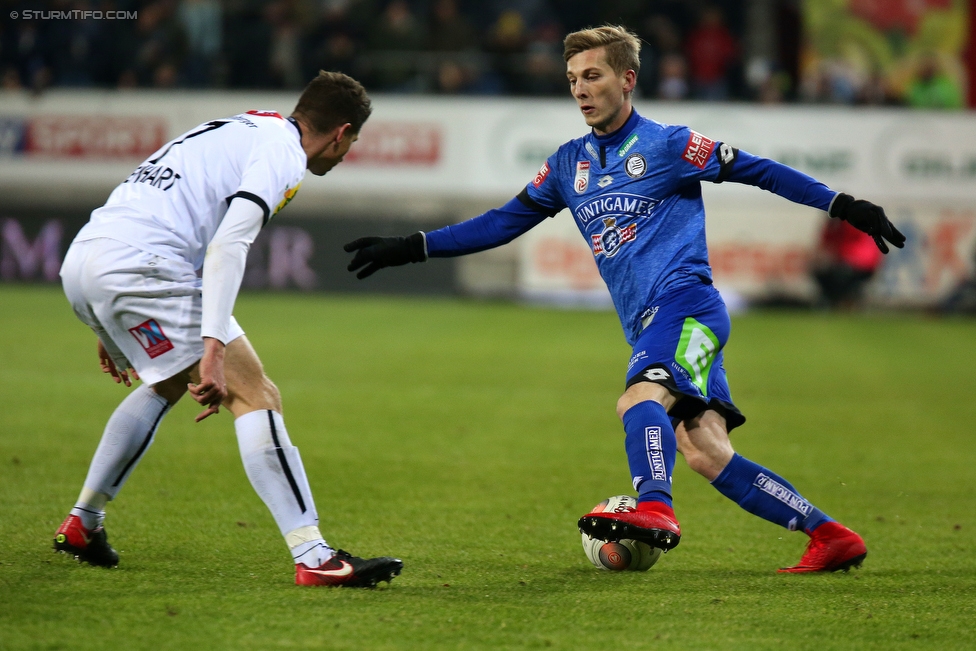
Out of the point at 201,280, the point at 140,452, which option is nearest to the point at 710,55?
the point at 140,452

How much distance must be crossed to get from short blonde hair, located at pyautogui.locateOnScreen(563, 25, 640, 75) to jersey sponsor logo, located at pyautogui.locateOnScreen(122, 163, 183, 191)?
1639 mm

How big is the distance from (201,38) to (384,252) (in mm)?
18737

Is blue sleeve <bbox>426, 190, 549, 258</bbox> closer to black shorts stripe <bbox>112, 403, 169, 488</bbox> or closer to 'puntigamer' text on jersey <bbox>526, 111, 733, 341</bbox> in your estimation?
'puntigamer' text on jersey <bbox>526, 111, 733, 341</bbox>

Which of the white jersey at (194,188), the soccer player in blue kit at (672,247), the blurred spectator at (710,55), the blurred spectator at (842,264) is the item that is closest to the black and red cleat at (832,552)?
the soccer player in blue kit at (672,247)

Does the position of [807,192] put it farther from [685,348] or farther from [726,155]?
[685,348]

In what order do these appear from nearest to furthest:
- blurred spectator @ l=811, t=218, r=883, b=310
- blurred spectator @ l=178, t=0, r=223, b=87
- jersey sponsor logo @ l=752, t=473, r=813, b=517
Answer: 1. jersey sponsor logo @ l=752, t=473, r=813, b=517
2. blurred spectator @ l=811, t=218, r=883, b=310
3. blurred spectator @ l=178, t=0, r=223, b=87

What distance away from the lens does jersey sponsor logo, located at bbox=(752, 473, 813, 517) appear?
4879 mm

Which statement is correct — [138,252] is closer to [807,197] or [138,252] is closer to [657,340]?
[657,340]

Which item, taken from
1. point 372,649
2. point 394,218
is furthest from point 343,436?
point 394,218

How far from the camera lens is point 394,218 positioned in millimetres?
21391

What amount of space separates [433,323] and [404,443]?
29.3 ft

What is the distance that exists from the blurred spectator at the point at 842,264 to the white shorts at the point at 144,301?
18.0m

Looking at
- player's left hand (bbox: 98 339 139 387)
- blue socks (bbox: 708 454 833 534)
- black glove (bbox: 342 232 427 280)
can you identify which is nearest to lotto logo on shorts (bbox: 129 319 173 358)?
player's left hand (bbox: 98 339 139 387)

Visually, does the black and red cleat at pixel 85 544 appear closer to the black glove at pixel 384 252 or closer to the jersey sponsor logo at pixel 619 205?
the black glove at pixel 384 252
